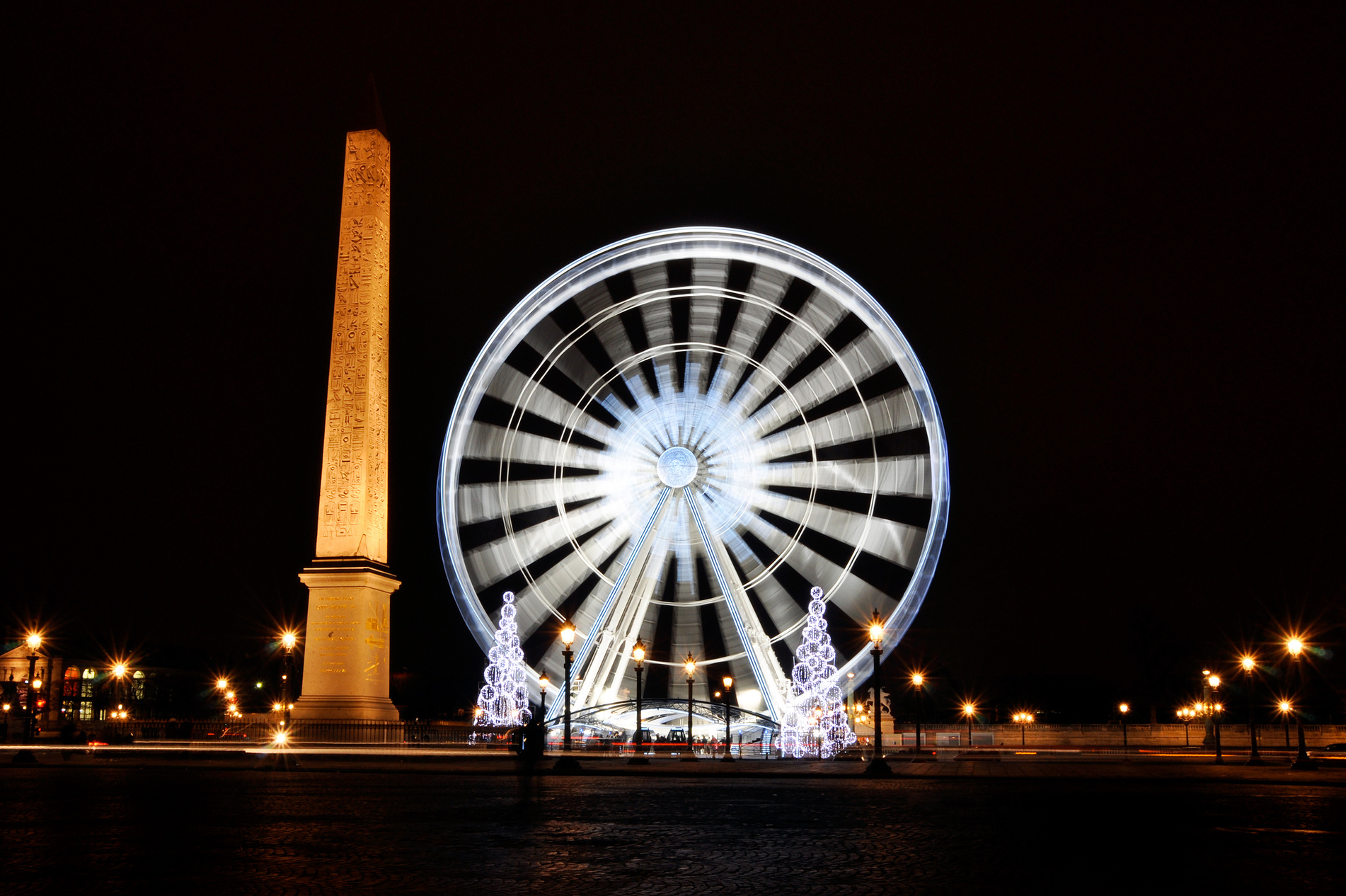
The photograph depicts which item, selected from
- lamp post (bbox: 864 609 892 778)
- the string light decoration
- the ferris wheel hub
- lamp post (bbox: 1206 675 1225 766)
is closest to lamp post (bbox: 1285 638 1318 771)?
lamp post (bbox: 1206 675 1225 766)

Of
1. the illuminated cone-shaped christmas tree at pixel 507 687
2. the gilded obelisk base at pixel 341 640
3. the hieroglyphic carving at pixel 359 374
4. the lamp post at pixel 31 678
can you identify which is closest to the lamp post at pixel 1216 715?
the illuminated cone-shaped christmas tree at pixel 507 687

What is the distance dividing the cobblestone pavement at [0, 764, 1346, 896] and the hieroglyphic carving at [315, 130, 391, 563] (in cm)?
1092

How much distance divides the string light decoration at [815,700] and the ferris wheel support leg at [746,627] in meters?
2.21

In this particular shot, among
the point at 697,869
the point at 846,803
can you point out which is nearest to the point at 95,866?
the point at 697,869

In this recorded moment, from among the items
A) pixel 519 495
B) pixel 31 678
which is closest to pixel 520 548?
pixel 519 495

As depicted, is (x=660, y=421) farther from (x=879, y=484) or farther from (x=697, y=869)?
(x=697, y=869)

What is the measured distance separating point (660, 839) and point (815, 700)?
2099cm

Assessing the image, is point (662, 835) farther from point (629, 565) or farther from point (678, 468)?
point (678, 468)

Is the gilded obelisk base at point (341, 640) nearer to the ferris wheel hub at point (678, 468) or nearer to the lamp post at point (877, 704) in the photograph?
the ferris wheel hub at point (678, 468)

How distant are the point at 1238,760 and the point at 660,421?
14.4 metres

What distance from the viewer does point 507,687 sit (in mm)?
33875

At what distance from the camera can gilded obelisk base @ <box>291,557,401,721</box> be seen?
84.4ft

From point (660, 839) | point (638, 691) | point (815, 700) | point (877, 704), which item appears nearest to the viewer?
point (660, 839)

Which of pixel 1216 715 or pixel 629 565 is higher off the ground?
pixel 629 565
